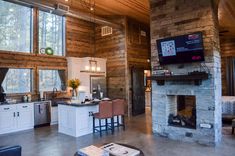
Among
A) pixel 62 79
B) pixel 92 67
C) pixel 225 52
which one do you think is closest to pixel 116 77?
pixel 92 67

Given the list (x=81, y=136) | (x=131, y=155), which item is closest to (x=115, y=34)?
(x=81, y=136)

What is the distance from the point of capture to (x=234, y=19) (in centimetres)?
615

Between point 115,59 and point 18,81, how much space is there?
3.87 m

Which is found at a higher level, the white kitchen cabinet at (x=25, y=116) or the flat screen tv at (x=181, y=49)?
the flat screen tv at (x=181, y=49)

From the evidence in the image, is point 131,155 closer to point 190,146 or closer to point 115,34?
point 190,146

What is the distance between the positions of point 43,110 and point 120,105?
9.10 feet

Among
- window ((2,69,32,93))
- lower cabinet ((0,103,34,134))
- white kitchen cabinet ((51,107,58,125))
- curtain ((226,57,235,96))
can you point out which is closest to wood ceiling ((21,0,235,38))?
curtain ((226,57,235,96))

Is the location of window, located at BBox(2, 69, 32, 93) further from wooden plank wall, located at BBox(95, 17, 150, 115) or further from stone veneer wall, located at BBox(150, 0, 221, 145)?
stone veneer wall, located at BBox(150, 0, 221, 145)

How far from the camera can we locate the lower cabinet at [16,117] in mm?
5919

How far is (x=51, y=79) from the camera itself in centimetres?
789

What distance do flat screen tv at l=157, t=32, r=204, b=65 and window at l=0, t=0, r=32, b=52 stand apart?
4.82 metres

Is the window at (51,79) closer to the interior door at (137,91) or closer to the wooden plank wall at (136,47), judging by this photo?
the wooden plank wall at (136,47)

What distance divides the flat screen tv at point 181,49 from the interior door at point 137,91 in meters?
3.35

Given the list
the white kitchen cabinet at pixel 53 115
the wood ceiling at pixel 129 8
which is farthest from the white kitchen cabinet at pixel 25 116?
the wood ceiling at pixel 129 8
